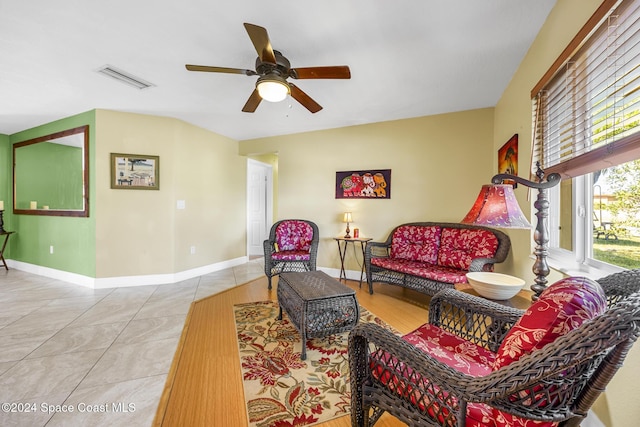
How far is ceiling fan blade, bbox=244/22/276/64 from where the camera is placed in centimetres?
146

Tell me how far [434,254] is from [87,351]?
3.48 m

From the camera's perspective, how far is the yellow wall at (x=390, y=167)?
3.35 meters

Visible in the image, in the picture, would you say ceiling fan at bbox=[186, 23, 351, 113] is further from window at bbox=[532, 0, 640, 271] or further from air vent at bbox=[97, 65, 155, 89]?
window at bbox=[532, 0, 640, 271]

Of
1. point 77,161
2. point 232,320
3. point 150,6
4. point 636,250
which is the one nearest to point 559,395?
point 636,250

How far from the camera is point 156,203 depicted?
3.68 metres

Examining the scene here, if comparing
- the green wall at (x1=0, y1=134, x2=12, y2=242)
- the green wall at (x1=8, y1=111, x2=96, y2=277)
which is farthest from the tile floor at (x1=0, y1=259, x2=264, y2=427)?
the green wall at (x1=0, y1=134, x2=12, y2=242)

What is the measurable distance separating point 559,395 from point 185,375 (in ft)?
6.38

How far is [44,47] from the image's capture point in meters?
2.07

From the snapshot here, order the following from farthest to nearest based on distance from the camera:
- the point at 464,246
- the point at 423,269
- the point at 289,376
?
the point at 464,246 < the point at 423,269 < the point at 289,376

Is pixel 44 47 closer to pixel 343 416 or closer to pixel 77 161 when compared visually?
pixel 77 161

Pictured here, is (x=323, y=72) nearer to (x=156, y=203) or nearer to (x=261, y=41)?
(x=261, y=41)

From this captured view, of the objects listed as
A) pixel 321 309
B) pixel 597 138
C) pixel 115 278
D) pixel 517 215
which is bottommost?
pixel 115 278

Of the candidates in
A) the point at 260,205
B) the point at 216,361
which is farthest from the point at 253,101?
the point at 260,205

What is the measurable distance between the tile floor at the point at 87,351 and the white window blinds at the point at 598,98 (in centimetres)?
261
